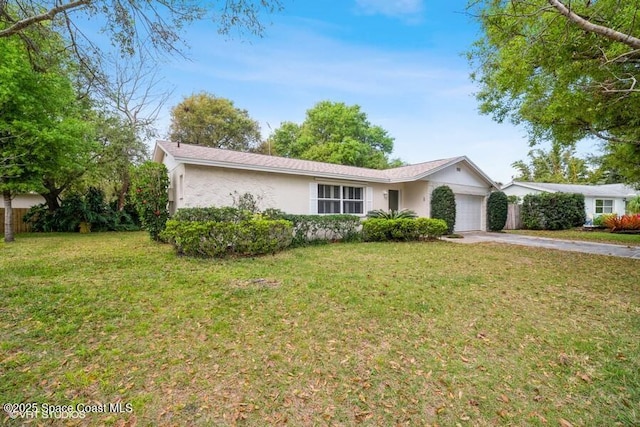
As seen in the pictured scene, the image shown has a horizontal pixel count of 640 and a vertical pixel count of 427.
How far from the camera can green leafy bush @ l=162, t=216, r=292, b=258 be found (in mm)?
7422

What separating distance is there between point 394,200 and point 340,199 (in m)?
4.13

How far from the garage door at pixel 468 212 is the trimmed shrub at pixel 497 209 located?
1.81ft

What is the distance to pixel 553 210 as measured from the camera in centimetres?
1791

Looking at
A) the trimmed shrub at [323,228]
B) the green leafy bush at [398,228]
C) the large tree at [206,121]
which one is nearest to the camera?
the trimmed shrub at [323,228]

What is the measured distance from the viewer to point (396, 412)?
237cm

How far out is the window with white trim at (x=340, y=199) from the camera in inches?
474

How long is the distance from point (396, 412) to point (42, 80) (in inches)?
593

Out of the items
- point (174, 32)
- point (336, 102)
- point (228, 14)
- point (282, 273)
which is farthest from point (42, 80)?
point (336, 102)

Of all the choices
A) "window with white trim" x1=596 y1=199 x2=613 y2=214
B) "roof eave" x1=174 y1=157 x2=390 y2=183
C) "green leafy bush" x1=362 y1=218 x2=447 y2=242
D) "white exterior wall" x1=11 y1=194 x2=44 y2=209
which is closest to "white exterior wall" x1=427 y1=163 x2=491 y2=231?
"green leafy bush" x1=362 y1=218 x2=447 y2=242

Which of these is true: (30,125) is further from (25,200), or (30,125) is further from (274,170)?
(25,200)

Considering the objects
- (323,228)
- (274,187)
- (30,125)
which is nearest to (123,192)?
(30,125)

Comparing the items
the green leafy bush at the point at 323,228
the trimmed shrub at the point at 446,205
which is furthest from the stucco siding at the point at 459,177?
the green leafy bush at the point at 323,228

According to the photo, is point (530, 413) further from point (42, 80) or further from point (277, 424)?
point (42, 80)

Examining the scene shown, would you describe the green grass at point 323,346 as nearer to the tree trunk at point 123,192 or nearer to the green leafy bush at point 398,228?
the green leafy bush at point 398,228
